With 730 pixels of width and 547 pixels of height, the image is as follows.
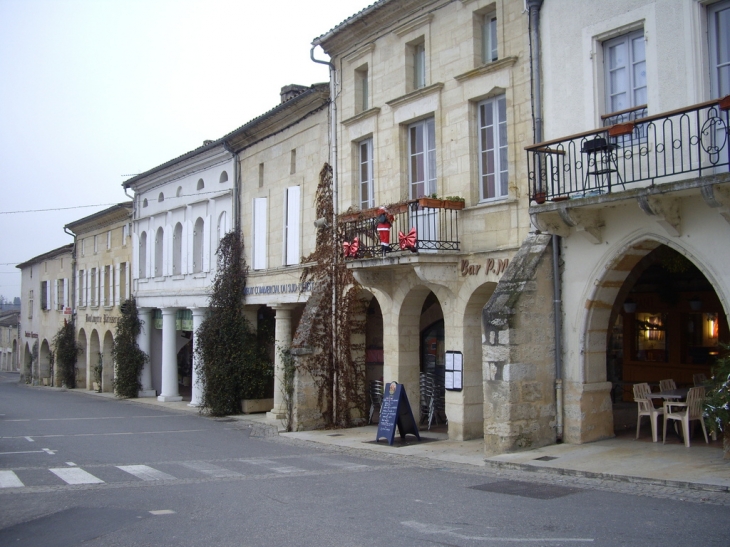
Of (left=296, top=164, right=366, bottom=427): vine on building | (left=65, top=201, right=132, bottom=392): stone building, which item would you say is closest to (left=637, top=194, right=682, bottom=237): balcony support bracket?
(left=296, top=164, right=366, bottom=427): vine on building

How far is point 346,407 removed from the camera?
16.8m

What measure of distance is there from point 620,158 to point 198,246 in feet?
56.1

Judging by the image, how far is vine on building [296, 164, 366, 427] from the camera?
54.7ft

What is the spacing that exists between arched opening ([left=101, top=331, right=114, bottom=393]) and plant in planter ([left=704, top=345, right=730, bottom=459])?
A: 28.7 m

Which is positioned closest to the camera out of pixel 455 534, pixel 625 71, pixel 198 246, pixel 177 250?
pixel 455 534

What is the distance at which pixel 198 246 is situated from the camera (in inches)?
998

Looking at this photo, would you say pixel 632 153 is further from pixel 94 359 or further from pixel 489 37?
pixel 94 359

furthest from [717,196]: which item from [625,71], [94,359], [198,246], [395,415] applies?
[94,359]

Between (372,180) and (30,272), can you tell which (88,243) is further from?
(372,180)

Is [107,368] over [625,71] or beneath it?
beneath

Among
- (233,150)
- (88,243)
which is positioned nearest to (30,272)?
(88,243)

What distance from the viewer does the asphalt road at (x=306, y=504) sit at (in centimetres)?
696

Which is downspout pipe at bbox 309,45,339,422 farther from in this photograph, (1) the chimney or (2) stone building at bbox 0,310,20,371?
(2) stone building at bbox 0,310,20,371

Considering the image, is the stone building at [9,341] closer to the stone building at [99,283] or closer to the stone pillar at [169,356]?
the stone building at [99,283]
